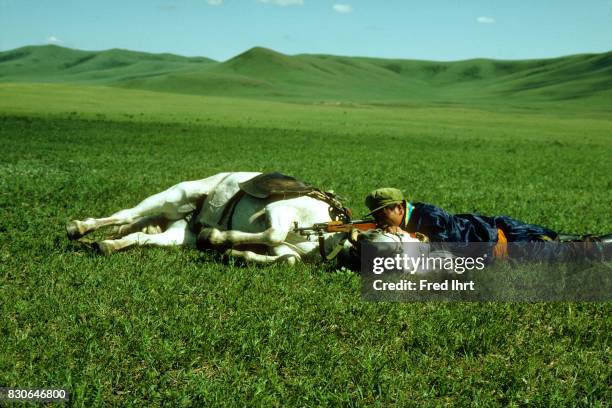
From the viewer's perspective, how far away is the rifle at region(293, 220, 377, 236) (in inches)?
246

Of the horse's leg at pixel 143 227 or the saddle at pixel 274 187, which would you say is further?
the horse's leg at pixel 143 227

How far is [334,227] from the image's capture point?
6250 millimetres

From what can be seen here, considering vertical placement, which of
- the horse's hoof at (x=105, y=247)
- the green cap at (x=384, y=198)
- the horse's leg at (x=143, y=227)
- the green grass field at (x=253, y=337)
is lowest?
the green grass field at (x=253, y=337)

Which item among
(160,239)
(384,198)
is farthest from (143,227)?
(384,198)

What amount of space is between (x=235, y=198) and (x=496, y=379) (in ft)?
12.2

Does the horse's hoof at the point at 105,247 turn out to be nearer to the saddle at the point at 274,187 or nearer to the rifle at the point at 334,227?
the saddle at the point at 274,187

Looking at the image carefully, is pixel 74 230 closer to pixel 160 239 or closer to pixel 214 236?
pixel 160 239

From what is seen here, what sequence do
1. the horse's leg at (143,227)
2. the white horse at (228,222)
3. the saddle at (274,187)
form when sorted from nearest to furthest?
the white horse at (228,222), the saddle at (274,187), the horse's leg at (143,227)

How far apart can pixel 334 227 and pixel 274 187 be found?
88cm

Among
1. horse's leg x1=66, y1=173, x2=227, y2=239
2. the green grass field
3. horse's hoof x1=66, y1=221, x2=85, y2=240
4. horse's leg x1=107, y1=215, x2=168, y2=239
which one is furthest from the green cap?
horse's hoof x1=66, y1=221, x2=85, y2=240

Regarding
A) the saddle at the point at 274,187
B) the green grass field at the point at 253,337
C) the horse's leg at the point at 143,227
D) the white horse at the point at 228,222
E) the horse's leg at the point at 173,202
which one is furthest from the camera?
the horse's leg at the point at 143,227

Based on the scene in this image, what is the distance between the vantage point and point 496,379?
14.3 feet

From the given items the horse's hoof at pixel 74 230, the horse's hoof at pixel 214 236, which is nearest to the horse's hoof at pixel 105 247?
the horse's hoof at pixel 74 230

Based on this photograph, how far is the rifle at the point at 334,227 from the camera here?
624 cm
